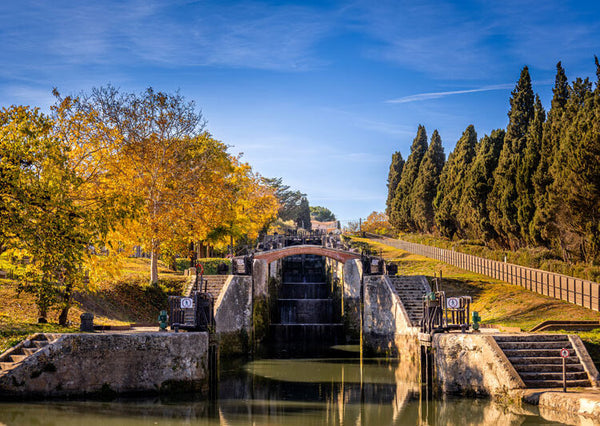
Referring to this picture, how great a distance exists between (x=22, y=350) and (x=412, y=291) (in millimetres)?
21754

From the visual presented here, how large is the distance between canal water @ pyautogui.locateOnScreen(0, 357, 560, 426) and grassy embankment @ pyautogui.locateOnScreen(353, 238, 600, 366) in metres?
5.91

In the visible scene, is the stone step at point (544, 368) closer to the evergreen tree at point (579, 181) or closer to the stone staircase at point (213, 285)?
the evergreen tree at point (579, 181)

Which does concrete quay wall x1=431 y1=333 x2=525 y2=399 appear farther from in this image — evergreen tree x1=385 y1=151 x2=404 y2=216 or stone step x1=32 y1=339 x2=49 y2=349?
evergreen tree x1=385 y1=151 x2=404 y2=216

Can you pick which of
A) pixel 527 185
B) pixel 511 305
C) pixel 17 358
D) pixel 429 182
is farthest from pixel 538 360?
pixel 429 182

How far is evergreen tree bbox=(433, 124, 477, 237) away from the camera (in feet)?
198

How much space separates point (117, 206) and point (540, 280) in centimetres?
2430

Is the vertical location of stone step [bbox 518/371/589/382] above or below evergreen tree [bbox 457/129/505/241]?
below

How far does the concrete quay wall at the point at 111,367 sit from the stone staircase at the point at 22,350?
8.9 inches

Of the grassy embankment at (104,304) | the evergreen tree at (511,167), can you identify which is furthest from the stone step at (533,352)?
the evergreen tree at (511,167)

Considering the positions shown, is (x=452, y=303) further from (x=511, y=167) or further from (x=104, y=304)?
(x=511, y=167)

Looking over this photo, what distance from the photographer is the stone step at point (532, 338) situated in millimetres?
22484

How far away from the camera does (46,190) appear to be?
2192 cm

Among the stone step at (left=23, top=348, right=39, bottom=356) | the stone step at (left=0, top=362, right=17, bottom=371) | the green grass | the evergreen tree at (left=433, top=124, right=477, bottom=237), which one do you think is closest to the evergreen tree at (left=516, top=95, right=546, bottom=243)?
the green grass

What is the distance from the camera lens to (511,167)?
155ft
